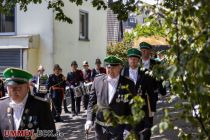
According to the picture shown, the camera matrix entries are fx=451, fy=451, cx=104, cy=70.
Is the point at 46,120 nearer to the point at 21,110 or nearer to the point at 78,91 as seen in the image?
the point at 21,110

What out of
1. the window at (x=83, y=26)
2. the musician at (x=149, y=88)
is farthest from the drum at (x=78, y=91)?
the window at (x=83, y=26)

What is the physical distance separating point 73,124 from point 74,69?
7.48 ft

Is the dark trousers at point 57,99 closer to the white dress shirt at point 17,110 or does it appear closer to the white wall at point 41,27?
the white wall at point 41,27

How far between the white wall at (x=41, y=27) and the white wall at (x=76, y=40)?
32 cm

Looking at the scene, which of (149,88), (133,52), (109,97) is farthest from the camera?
(149,88)

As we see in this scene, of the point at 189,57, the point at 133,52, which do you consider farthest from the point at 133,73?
the point at 189,57

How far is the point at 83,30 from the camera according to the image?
21625 millimetres

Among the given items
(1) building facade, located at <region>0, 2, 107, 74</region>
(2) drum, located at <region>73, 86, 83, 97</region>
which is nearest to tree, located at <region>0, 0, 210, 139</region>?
(2) drum, located at <region>73, 86, 83, 97</region>

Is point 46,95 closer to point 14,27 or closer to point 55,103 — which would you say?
point 55,103

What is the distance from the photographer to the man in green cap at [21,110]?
4.04m

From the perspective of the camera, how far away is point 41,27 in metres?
18.5

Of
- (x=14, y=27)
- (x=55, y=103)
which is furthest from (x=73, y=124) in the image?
(x=14, y=27)

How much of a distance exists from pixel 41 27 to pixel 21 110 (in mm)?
14680

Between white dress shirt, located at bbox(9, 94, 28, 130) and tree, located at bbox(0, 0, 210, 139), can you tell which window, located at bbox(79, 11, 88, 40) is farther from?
tree, located at bbox(0, 0, 210, 139)
